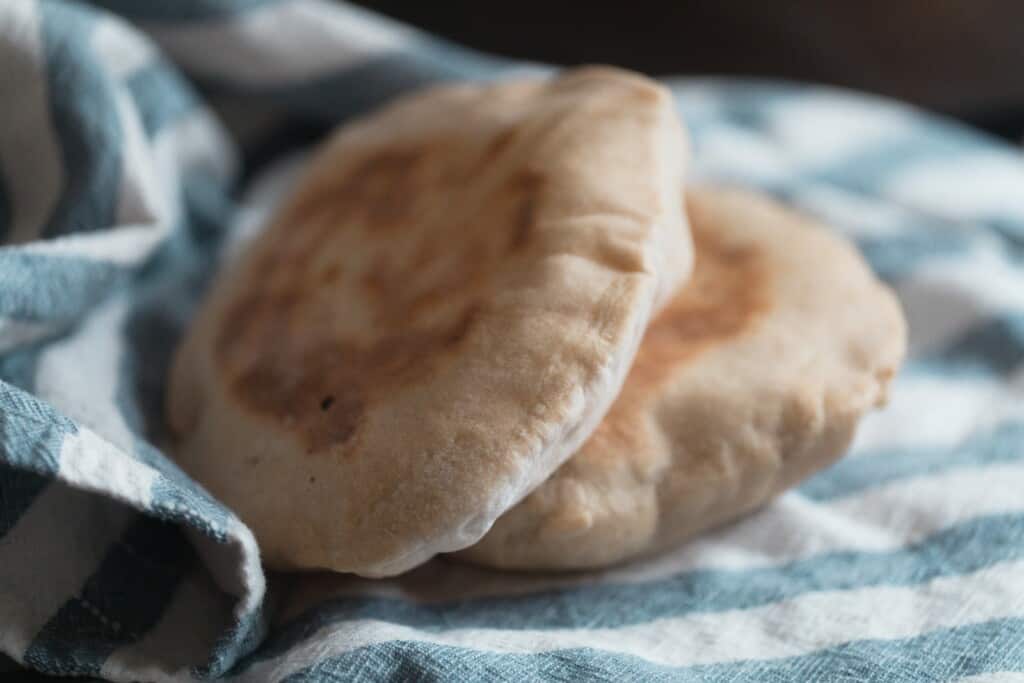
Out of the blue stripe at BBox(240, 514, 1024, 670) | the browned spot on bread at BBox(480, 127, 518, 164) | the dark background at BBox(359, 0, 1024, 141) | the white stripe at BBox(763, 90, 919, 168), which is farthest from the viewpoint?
the dark background at BBox(359, 0, 1024, 141)

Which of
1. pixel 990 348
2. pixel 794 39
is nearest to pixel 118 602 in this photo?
pixel 990 348

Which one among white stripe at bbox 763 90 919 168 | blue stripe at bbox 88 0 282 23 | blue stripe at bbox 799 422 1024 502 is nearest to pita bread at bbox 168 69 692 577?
blue stripe at bbox 799 422 1024 502

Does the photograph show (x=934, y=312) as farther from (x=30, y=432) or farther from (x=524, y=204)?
(x=30, y=432)

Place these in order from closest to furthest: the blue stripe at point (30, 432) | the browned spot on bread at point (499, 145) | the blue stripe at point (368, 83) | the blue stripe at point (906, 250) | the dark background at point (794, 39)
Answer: the blue stripe at point (30, 432) → the browned spot on bread at point (499, 145) → the blue stripe at point (906, 250) → the blue stripe at point (368, 83) → the dark background at point (794, 39)

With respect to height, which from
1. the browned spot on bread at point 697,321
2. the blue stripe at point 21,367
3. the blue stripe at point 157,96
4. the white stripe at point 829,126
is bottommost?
the white stripe at point 829,126

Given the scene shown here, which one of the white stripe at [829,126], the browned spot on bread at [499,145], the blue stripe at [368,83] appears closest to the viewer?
the browned spot on bread at [499,145]

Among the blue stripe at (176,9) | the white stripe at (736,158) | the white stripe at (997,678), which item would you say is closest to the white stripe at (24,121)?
the blue stripe at (176,9)

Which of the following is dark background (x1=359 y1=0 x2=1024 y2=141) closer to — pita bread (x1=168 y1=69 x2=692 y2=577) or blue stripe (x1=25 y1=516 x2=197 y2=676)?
pita bread (x1=168 y1=69 x2=692 y2=577)

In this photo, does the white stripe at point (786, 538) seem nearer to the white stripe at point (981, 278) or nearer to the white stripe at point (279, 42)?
the white stripe at point (981, 278)
